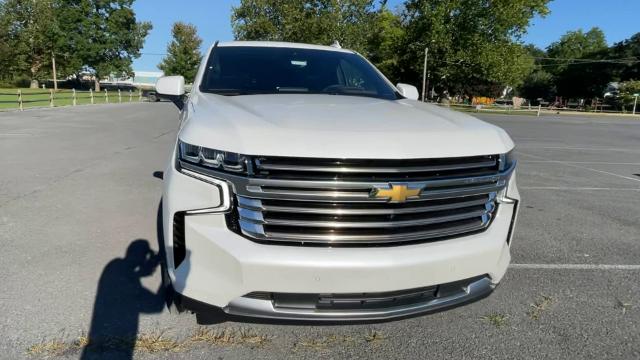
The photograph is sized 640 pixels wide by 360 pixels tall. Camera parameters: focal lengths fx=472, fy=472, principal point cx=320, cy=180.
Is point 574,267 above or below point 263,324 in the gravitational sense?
below

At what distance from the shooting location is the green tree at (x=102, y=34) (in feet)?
192

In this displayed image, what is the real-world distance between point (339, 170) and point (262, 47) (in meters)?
2.58

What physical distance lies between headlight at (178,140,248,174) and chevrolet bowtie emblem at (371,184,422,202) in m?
0.62

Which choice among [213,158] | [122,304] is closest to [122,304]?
[122,304]

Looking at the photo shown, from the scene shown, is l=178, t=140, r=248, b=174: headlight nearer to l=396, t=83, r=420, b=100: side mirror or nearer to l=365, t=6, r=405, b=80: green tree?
l=396, t=83, r=420, b=100: side mirror

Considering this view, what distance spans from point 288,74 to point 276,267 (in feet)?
7.29

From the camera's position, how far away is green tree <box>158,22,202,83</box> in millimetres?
58906

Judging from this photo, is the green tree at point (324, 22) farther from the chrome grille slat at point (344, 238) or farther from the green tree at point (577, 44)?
the green tree at point (577, 44)

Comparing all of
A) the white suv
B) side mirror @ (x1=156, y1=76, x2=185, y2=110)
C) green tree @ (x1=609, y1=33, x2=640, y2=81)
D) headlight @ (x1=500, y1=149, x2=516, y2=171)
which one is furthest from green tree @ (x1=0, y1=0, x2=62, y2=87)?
green tree @ (x1=609, y1=33, x2=640, y2=81)

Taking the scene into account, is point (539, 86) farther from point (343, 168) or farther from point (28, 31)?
point (343, 168)

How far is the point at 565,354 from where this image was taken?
2721mm

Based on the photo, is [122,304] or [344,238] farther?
[122,304]

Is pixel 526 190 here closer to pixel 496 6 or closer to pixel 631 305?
pixel 631 305

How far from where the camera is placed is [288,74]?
12.9ft
